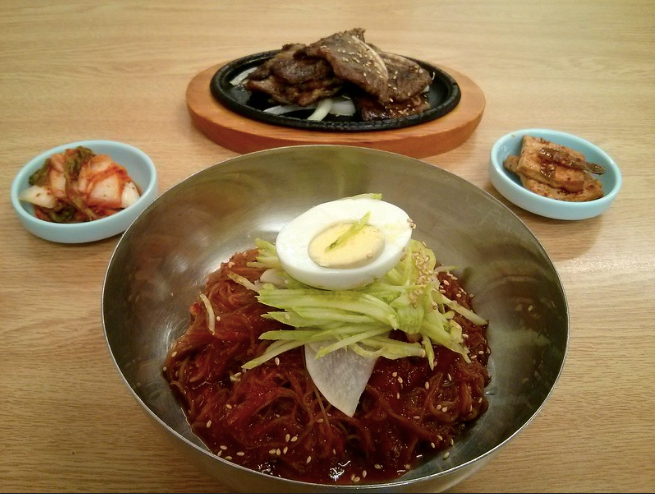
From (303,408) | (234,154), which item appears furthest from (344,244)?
(234,154)

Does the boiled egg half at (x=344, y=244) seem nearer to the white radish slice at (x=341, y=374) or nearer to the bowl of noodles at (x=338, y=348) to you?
the bowl of noodles at (x=338, y=348)

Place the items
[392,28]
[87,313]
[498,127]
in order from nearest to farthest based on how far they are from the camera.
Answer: [87,313] < [498,127] < [392,28]

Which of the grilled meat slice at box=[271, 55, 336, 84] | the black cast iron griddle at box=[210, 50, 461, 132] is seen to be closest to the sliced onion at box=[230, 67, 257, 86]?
the black cast iron griddle at box=[210, 50, 461, 132]

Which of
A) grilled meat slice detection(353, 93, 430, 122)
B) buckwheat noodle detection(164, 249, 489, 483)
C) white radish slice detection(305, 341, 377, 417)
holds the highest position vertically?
grilled meat slice detection(353, 93, 430, 122)

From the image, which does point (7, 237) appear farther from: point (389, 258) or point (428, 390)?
point (428, 390)

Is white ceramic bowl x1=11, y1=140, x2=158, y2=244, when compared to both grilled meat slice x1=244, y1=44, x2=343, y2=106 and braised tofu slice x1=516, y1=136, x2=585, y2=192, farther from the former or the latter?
braised tofu slice x1=516, y1=136, x2=585, y2=192

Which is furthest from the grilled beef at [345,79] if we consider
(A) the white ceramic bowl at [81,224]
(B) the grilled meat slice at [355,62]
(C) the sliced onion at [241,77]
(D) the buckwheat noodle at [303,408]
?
(D) the buckwheat noodle at [303,408]

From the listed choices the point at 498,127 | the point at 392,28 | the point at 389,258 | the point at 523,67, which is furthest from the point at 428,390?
the point at 392,28
